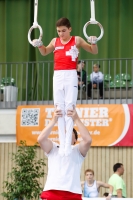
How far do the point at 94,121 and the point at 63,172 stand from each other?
25.2ft

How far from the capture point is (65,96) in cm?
614

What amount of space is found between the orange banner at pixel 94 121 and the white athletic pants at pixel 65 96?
7.13 meters

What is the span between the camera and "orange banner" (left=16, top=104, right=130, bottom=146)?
1323 centimetres

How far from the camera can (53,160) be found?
5812mm

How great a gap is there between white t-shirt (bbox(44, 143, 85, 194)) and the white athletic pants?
0.29m

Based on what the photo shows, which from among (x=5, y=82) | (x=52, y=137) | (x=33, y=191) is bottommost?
(x=33, y=191)

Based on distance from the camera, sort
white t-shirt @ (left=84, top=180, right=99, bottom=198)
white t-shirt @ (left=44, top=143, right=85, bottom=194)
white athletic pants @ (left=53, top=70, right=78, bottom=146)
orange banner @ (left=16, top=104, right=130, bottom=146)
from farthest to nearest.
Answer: orange banner @ (left=16, top=104, right=130, bottom=146) < white t-shirt @ (left=84, top=180, right=99, bottom=198) < white athletic pants @ (left=53, top=70, right=78, bottom=146) < white t-shirt @ (left=44, top=143, right=85, bottom=194)

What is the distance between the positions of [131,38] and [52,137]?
3.58 metres

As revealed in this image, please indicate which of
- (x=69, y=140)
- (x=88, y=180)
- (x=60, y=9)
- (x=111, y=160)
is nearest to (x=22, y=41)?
(x=60, y=9)

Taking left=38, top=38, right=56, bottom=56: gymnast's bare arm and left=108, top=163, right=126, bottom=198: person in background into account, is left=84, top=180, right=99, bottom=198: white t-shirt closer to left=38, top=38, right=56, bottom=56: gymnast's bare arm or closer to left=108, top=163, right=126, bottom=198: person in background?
left=108, top=163, right=126, bottom=198: person in background

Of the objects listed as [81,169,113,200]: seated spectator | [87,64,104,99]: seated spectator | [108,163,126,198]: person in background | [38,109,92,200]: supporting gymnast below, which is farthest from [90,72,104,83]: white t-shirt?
[38,109,92,200]: supporting gymnast below

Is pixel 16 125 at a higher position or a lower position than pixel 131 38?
lower

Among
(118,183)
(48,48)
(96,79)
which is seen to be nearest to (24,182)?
(118,183)

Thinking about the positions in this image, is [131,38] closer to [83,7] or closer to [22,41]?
[83,7]
